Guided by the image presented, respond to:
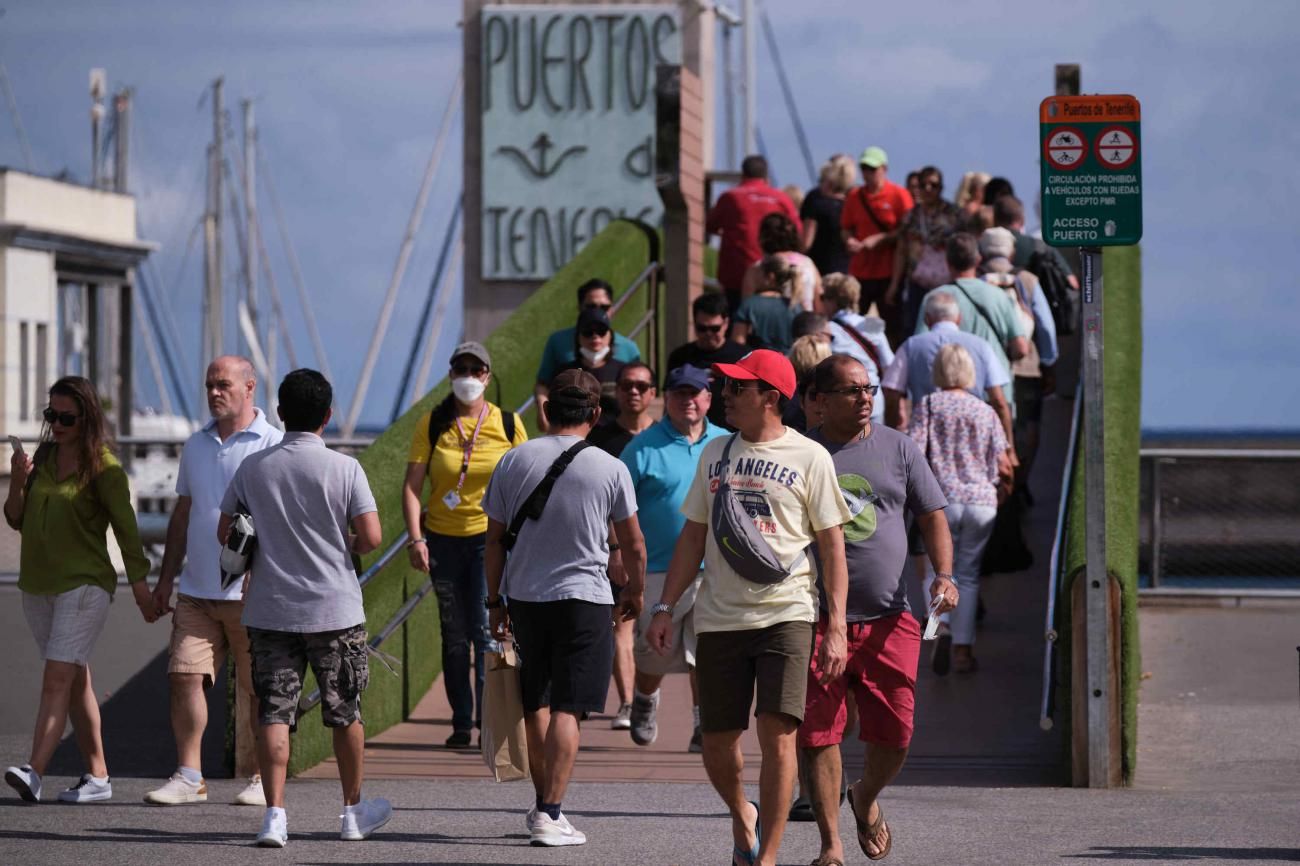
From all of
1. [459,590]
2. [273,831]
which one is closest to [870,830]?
[273,831]

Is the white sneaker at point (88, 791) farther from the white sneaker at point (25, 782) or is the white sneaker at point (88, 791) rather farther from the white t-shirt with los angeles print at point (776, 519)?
the white t-shirt with los angeles print at point (776, 519)

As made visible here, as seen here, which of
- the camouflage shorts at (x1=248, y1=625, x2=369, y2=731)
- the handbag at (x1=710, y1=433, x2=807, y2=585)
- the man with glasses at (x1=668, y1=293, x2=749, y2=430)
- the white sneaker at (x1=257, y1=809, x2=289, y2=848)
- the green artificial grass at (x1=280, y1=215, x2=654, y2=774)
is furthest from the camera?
the man with glasses at (x1=668, y1=293, x2=749, y2=430)

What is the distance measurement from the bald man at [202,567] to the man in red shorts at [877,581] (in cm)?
271

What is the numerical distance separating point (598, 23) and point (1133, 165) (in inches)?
503

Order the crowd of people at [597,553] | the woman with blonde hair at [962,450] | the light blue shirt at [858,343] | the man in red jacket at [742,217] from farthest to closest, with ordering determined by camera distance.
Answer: the man in red jacket at [742,217], the light blue shirt at [858,343], the woman with blonde hair at [962,450], the crowd of people at [597,553]

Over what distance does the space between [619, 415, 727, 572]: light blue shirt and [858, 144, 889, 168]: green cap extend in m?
6.95

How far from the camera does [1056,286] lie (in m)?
15.9

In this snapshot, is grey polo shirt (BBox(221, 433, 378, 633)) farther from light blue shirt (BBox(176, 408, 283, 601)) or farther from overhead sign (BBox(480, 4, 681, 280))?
overhead sign (BBox(480, 4, 681, 280))

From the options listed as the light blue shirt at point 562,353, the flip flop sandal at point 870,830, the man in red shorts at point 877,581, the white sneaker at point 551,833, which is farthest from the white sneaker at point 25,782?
the light blue shirt at point 562,353

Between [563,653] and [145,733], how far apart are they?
14.2 ft

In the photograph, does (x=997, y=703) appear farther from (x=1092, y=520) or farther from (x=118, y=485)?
(x=118, y=485)

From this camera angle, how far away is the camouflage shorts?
8.10 meters

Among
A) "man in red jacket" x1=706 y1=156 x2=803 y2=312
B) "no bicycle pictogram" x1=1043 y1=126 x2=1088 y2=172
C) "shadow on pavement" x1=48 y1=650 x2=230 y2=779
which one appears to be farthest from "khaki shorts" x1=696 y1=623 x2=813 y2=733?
"man in red jacket" x1=706 y1=156 x2=803 y2=312

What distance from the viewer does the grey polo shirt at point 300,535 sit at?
8.11 m
